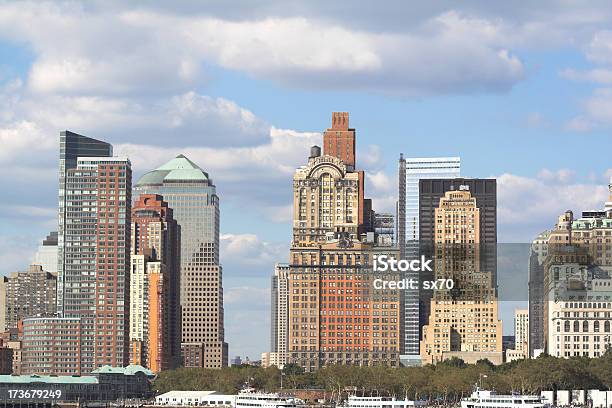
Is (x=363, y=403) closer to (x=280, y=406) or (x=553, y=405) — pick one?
(x=280, y=406)

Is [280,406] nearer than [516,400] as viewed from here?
No

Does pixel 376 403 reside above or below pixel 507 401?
below

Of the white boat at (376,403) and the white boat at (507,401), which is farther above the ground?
the white boat at (507,401)

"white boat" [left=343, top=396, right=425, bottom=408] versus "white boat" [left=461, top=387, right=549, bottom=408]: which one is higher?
"white boat" [left=461, top=387, right=549, bottom=408]

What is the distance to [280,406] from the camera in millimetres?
194875

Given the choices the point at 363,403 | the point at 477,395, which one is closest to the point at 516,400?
the point at 477,395

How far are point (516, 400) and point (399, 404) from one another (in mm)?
18152

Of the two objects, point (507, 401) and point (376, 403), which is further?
point (376, 403)

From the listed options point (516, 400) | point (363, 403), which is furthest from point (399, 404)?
point (516, 400)

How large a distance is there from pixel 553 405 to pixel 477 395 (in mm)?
11464

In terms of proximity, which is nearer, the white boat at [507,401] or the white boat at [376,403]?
the white boat at [507,401]

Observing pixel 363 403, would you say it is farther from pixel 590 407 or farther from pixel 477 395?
pixel 590 407

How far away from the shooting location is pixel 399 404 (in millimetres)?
195000

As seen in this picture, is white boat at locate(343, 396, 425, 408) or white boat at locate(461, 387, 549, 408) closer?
white boat at locate(461, 387, 549, 408)
